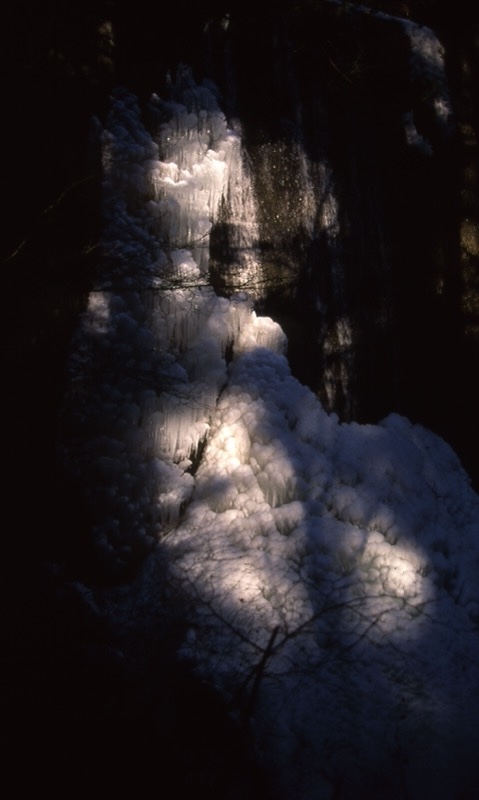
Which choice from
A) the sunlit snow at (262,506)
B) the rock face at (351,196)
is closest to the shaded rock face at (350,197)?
the rock face at (351,196)

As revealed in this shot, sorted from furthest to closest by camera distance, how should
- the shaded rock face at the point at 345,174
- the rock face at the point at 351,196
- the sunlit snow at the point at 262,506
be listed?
the rock face at the point at 351,196, the shaded rock face at the point at 345,174, the sunlit snow at the point at 262,506

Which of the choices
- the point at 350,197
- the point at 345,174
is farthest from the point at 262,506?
the point at 345,174

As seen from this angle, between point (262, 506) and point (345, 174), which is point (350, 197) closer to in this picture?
point (345, 174)

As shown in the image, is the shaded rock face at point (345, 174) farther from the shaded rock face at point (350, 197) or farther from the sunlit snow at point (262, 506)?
→ the sunlit snow at point (262, 506)

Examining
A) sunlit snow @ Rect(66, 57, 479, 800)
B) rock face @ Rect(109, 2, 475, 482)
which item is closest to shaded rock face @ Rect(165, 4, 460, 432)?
rock face @ Rect(109, 2, 475, 482)

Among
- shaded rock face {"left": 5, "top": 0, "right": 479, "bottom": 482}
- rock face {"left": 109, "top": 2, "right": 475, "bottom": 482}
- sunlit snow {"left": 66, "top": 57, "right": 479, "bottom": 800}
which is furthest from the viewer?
rock face {"left": 109, "top": 2, "right": 475, "bottom": 482}

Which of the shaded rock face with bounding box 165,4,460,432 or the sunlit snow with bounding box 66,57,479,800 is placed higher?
the shaded rock face with bounding box 165,4,460,432

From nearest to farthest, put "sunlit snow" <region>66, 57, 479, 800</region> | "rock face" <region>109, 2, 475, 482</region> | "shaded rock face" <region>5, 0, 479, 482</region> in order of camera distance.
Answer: "sunlit snow" <region>66, 57, 479, 800</region> < "shaded rock face" <region>5, 0, 479, 482</region> < "rock face" <region>109, 2, 475, 482</region>

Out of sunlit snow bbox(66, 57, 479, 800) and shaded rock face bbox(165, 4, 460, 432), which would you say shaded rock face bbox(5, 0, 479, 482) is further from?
sunlit snow bbox(66, 57, 479, 800)

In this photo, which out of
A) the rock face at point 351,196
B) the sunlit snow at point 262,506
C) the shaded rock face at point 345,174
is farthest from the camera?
the rock face at point 351,196

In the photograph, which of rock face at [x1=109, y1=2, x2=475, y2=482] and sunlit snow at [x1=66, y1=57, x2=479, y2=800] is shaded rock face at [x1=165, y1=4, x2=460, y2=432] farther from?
sunlit snow at [x1=66, y1=57, x2=479, y2=800]

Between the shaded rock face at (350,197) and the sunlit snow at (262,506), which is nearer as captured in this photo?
the sunlit snow at (262,506)

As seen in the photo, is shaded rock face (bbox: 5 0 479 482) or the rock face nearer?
shaded rock face (bbox: 5 0 479 482)

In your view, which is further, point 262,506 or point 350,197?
point 350,197
